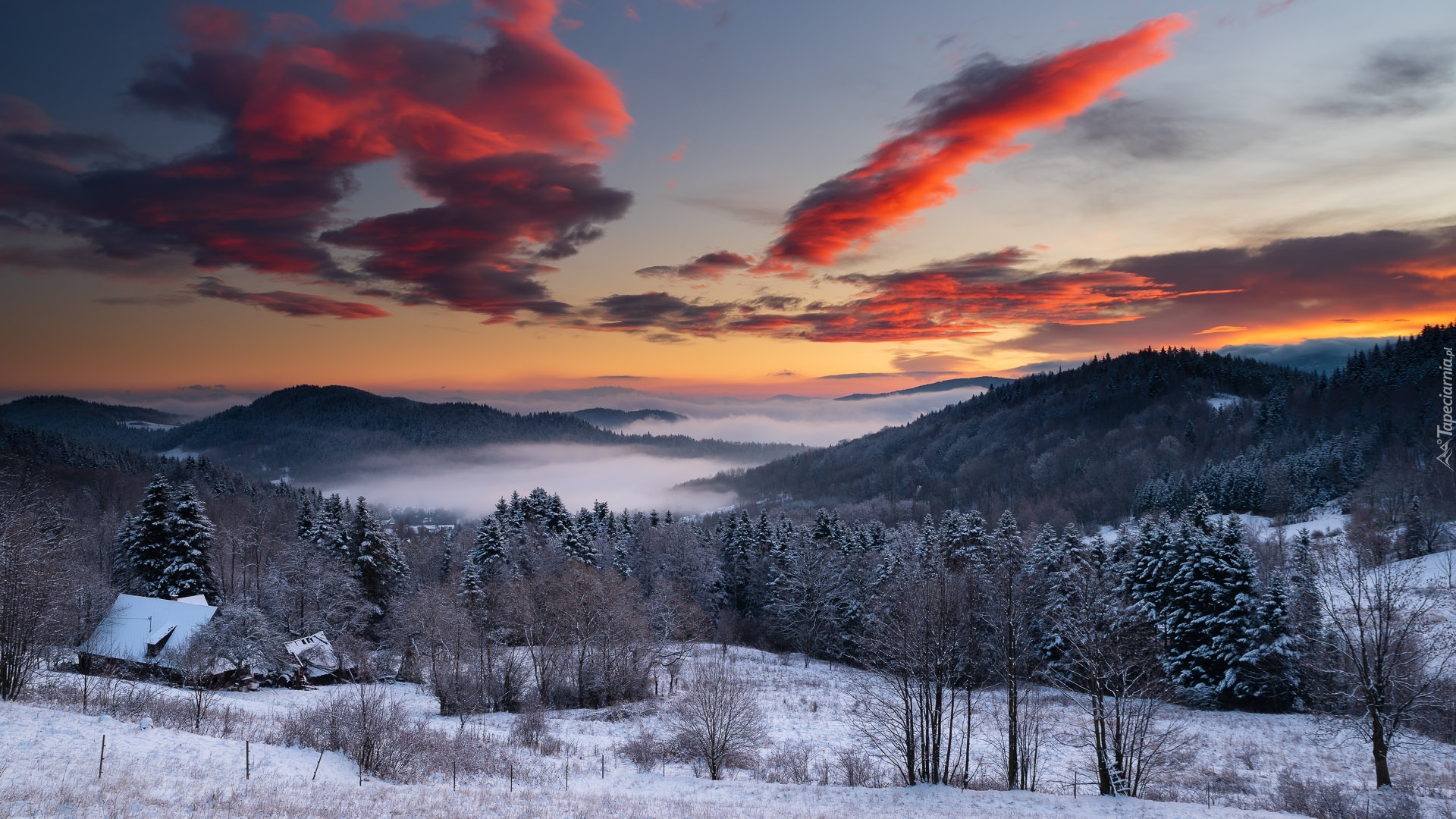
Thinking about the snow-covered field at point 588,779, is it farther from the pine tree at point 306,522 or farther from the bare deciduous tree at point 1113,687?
the pine tree at point 306,522

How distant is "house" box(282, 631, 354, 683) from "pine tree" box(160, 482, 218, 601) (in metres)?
10.2

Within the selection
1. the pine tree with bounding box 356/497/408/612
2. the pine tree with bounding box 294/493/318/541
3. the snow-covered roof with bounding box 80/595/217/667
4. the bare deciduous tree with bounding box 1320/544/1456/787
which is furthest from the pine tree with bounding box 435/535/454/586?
the bare deciduous tree with bounding box 1320/544/1456/787

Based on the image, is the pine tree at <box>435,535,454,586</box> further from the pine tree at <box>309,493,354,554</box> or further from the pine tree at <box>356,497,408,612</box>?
the pine tree at <box>309,493,354,554</box>

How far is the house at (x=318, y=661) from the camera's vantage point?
49.3 metres

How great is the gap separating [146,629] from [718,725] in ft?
138

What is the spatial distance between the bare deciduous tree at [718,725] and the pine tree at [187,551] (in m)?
44.2

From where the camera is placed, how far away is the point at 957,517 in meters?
72.4

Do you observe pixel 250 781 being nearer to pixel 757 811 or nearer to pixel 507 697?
pixel 757 811

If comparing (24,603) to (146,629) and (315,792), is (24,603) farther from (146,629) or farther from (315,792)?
(146,629)

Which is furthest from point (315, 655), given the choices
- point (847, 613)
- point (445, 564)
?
point (847, 613)

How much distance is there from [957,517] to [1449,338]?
563 ft

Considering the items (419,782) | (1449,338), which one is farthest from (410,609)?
(1449,338)

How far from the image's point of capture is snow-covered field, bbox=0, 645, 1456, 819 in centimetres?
1641

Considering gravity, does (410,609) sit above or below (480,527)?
below
